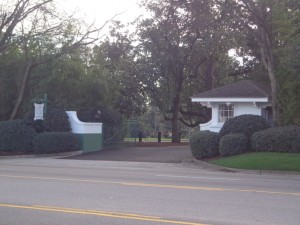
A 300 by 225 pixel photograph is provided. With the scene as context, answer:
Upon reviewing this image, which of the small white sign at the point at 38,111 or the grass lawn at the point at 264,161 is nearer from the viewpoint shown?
the grass lawn at the point at 264,161

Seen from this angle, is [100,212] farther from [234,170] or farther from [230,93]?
[230,93]

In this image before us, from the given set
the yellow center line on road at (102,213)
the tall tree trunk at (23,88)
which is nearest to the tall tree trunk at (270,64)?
the tall tree trunk at (23,88)

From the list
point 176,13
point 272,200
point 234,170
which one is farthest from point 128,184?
point 176,13

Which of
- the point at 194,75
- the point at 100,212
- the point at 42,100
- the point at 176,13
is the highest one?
the point at 176,13

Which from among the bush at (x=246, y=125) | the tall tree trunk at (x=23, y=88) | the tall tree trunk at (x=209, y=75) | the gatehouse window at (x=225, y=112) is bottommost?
the bush at (x=246, y=125)

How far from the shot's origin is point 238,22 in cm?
2870

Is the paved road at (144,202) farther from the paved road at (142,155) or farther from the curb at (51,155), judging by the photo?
the curb at (51,155)

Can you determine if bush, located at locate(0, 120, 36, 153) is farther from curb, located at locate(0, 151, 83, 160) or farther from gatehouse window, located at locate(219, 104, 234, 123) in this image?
gatehouse window, located at locate(219, 104, 234, 123)

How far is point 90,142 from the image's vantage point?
112 feet

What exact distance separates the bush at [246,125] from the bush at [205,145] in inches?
33.2

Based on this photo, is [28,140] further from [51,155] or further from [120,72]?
[120,72]

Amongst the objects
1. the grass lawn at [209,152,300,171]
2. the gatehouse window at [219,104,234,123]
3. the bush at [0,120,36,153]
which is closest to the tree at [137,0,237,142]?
the gatehouse window at [219,104,234,123]

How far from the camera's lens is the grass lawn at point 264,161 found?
2197cm

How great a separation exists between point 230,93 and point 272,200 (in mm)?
19596
